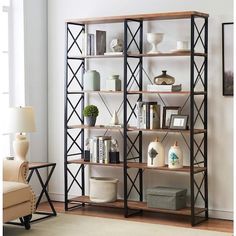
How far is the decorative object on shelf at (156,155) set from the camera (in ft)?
18.9

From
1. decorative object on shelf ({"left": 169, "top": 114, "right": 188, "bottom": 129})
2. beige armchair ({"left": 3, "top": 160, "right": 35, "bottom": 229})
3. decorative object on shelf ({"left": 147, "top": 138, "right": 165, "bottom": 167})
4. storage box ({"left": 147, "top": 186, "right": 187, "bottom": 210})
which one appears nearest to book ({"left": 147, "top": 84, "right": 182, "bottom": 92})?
decorative object on shelf ({"left": 169, "top": 114, "right": 188, "bottom": 129})

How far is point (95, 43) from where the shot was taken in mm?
6164

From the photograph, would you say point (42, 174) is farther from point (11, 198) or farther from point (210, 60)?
point (210, 60)

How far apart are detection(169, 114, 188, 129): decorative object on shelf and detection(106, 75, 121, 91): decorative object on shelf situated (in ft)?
2.40

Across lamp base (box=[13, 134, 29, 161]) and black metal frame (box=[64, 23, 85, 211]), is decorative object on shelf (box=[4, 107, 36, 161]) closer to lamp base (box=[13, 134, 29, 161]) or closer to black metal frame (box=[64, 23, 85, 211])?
lamp base (box=[13, 134, 29, 161])

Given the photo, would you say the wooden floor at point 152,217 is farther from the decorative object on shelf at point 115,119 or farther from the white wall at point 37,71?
the decorative object on shelf at point 115,119

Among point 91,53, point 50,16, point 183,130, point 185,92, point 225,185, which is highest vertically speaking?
point 50,16

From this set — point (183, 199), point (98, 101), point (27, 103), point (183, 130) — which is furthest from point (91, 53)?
point (183, 199)

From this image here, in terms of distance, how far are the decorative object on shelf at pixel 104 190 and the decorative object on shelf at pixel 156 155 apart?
1.88 ft

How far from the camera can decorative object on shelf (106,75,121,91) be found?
6.07m

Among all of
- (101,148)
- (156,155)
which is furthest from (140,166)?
(101,148)

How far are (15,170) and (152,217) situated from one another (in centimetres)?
160

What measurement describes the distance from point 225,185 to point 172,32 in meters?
1.74

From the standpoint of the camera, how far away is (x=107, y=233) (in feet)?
17.2
